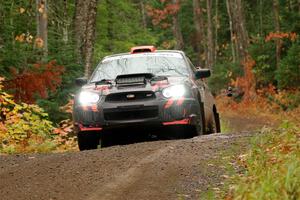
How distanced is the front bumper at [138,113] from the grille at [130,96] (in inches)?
2.8

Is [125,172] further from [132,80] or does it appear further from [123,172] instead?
[132,80]

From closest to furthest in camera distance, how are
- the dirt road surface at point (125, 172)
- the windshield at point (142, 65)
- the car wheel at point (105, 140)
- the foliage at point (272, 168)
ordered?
the foliage at point (272, 168) < the dirt road surface at point (125, 172) < the car wheel at point (105, 140) < the windshield at point (142, 65)

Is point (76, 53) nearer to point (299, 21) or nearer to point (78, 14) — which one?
point (78, 14)

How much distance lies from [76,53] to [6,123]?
14.6ft

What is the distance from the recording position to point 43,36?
67.0ft

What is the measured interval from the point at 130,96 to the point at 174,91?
0.71 m

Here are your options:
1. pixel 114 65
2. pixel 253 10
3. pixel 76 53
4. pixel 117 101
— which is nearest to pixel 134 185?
pixel 117 101

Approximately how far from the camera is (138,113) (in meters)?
10.3

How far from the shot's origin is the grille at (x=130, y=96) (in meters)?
10.3

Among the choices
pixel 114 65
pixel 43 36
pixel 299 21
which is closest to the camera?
pixel 114 65

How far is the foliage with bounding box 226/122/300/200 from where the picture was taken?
5.07 metres

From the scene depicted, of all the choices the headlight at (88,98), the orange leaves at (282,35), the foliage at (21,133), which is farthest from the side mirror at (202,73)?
the orange leaves at (282,35)

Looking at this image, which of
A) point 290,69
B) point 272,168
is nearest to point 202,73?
point 272,168

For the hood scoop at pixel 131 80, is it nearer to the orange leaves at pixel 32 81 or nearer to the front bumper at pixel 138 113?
the front bumper at pixel 138 113
